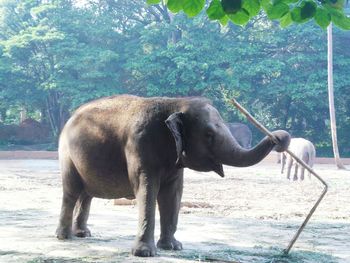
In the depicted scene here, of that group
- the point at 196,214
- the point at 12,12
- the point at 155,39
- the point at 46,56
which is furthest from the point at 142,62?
the point at 196,214

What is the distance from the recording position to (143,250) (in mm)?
5039

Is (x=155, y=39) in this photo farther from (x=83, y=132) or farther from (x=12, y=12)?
(x=83, y=132)

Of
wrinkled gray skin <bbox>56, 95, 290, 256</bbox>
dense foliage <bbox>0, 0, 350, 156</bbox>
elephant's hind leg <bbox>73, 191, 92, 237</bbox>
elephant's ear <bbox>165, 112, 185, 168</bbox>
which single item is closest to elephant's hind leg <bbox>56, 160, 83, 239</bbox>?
wrinkled gray skin <bbox>56, 95, 290, 256</bbox>

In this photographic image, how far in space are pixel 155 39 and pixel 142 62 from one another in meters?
2.30

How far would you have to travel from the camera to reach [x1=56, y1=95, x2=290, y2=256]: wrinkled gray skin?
516cm

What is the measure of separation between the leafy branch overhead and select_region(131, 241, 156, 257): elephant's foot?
2694 mm

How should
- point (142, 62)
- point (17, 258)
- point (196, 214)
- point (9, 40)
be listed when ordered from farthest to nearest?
point (9, 40)
point (142, 62)
point (196, 214)
point (17, 258)

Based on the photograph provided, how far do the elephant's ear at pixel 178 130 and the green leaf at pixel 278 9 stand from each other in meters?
2.44

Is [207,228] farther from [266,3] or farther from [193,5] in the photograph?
[193,5]

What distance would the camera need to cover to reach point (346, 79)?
97.5 feet

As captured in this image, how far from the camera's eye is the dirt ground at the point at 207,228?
521 centimetres

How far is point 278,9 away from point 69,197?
12.7 feet

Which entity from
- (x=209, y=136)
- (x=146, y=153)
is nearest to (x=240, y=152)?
(x=209, y=136)

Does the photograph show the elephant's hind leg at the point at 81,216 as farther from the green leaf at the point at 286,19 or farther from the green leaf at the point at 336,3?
the green leaf at the point at 336,3
